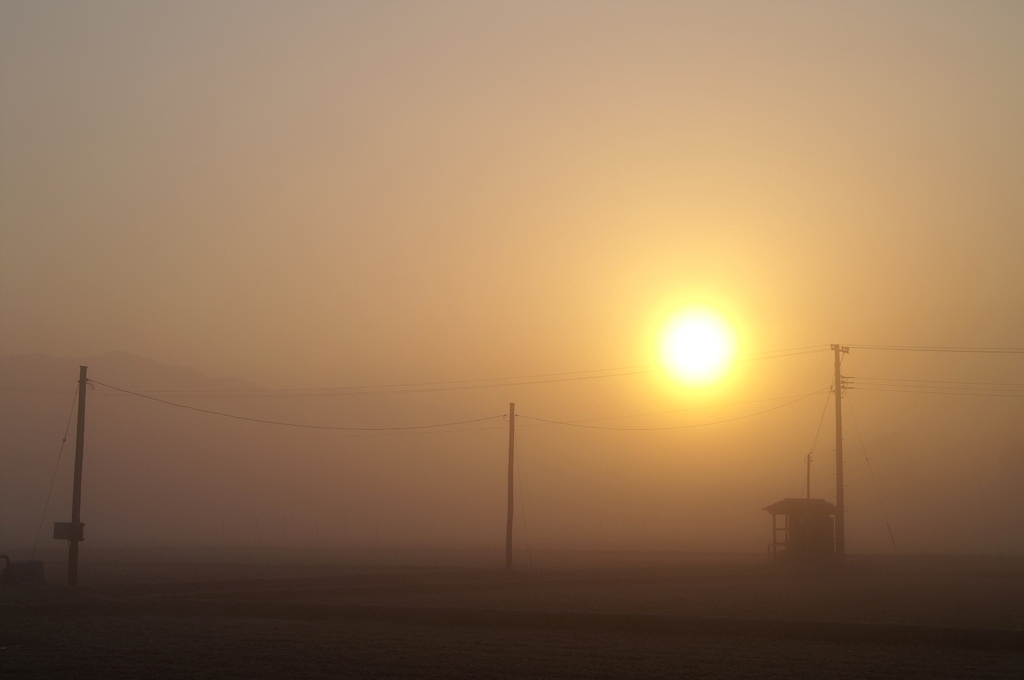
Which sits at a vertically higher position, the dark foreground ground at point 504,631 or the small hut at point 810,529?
the small hut at point 810,529

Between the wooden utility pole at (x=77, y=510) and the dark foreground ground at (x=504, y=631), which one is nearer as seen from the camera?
the dark foreground ground at (x=504, y=631)

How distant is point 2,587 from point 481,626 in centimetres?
2057

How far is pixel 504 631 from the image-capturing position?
84.2 ft

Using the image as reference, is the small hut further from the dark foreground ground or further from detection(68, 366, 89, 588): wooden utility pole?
detection(68, 366, 89, 588): wooden utility pole

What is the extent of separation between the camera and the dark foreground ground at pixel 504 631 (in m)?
18.8

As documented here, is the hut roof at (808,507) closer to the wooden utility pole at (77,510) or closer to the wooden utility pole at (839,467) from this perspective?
the wooden utility pole at (839,467)

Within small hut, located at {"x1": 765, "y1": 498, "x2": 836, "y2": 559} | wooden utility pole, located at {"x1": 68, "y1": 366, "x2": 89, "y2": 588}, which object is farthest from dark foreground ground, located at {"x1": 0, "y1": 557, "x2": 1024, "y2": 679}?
small hut, located at {"x1": 765, "y1": 498, "x2": 836, "y2": 559}

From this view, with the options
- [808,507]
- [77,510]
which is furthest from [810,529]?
[77,510]

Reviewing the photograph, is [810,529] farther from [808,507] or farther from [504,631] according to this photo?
[504,631]

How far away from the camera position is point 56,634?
79.1ft

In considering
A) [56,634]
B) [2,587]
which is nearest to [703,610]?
[56,634]

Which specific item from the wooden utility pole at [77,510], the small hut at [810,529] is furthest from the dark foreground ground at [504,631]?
the small hut at [810,529]

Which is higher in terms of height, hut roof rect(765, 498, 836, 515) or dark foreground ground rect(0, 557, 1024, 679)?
hut roof rect(765, 498, 836, 515)

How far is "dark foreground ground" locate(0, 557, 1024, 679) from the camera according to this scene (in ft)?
61.8
